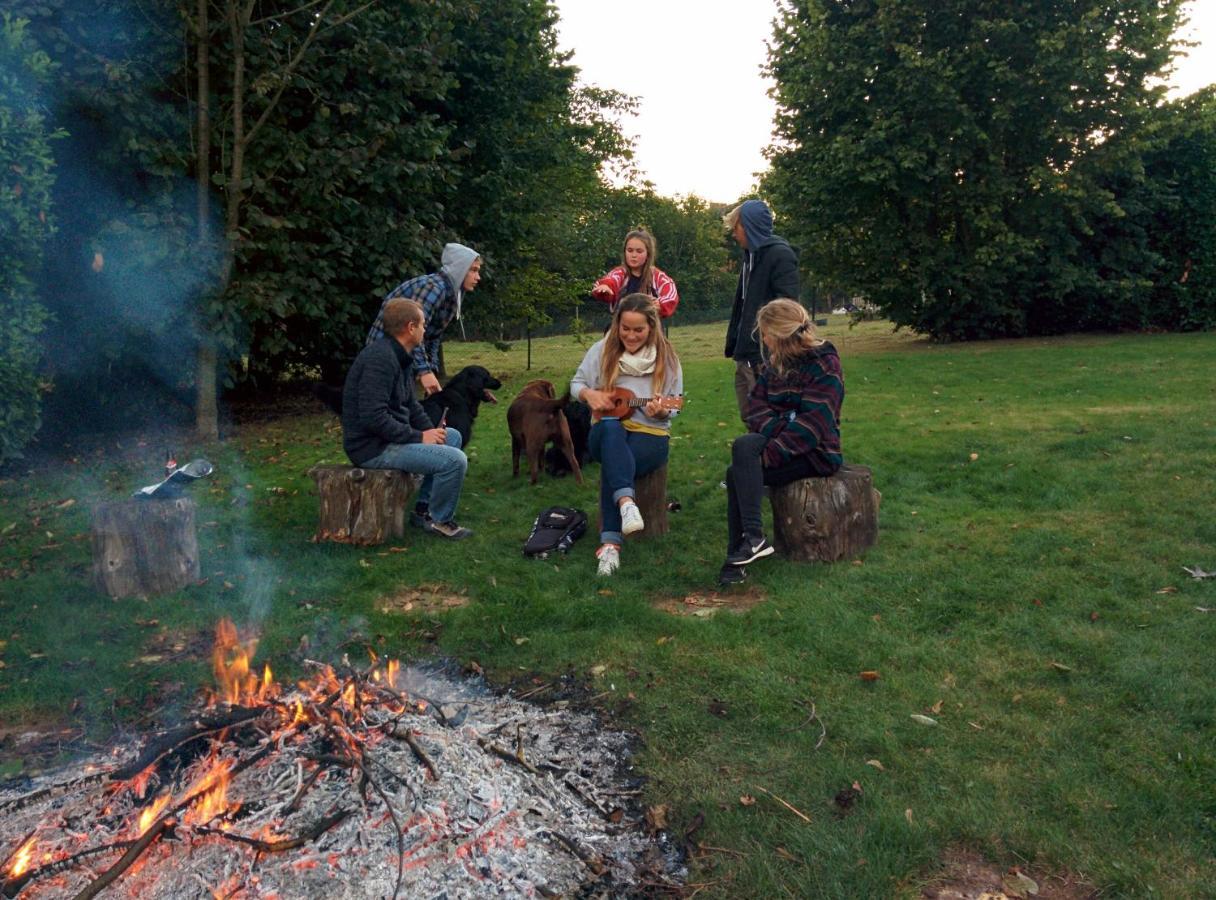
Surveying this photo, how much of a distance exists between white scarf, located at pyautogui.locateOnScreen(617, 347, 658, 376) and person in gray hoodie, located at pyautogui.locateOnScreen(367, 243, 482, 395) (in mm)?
1612

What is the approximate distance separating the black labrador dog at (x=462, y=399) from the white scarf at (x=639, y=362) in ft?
6.56

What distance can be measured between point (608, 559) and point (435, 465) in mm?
1556

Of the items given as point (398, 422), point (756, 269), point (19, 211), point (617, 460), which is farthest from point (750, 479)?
point (19, 211)

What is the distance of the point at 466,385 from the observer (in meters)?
7.80

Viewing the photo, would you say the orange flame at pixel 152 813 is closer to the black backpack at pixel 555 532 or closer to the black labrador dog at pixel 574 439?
the black backpack at pixel 555 532

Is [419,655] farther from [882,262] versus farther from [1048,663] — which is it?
[882,262]

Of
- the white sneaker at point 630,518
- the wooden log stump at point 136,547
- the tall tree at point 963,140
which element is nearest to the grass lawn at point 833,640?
the wooden log stump at point 136,547

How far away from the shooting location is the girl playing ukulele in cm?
582

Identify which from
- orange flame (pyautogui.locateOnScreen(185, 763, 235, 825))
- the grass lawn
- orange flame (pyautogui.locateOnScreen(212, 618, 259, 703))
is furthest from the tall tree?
orange flame (pyautogui.locateOnScreen(185, 763, 235, 825))

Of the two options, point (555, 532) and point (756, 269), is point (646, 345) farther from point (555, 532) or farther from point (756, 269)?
point (555, 532)

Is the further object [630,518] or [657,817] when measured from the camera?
[630,518]

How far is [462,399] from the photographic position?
25.5ft

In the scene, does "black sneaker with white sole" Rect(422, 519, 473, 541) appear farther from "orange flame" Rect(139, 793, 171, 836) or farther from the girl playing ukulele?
"orange flame" Rect(139, 793, 171, 836)

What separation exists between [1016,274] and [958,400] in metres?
10.1
